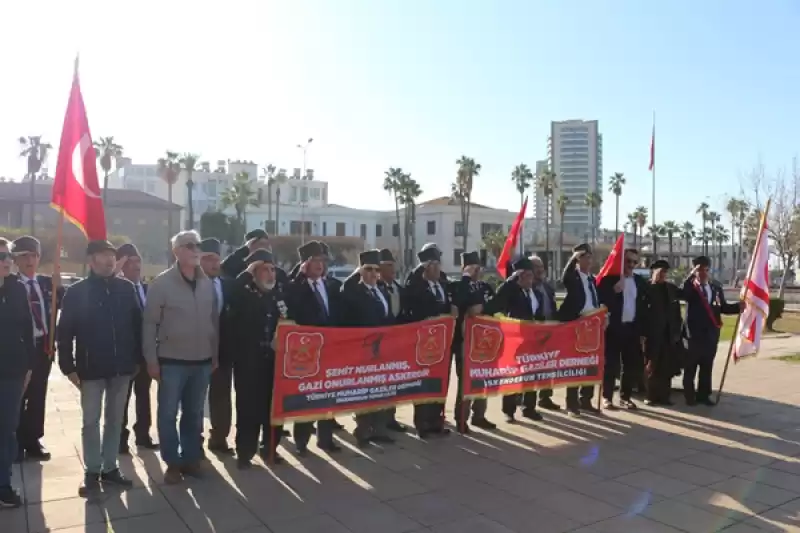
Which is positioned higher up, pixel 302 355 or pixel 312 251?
pixel 312 251

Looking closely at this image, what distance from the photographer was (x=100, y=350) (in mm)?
5027

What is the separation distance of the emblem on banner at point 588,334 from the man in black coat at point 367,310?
2685 millimetres

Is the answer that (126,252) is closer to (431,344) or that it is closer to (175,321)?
(175,321)

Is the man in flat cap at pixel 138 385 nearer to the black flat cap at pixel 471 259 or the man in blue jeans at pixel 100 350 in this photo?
the man in blue jeans at pixel 100 350

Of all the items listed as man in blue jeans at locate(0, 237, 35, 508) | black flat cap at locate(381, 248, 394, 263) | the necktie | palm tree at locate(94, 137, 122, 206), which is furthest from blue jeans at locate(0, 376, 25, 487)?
palm tree at locate(94, 137, 122, 206)

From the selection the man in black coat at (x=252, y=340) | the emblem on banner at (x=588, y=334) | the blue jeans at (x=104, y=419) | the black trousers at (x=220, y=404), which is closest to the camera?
the blue jeans at (x=104, y=419)

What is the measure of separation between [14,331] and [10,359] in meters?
0.20

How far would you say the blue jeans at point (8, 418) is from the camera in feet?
15.8

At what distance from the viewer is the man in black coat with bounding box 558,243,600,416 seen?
8.37 metres

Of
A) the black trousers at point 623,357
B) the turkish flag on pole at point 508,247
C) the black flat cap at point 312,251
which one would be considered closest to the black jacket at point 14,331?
the black flat cap at point 312,251

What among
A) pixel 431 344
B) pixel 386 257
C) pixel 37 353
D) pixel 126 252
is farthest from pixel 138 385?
pixel 431 344

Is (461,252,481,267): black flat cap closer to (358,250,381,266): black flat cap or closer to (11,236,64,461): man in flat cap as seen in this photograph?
(358,250,381,266): black flat cap

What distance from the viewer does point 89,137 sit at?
19.1 feet

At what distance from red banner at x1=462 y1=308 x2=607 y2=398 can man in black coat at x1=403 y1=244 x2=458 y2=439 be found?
1.19 ft
